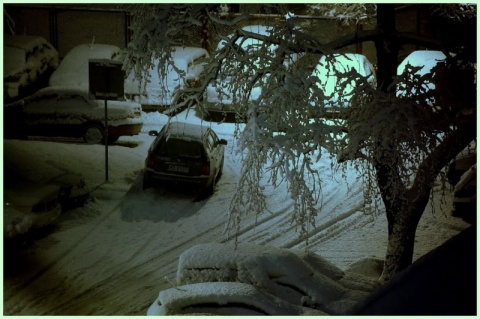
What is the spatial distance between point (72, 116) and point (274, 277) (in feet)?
39.0

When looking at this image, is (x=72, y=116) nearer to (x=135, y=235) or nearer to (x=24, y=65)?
(x=24, y=65)

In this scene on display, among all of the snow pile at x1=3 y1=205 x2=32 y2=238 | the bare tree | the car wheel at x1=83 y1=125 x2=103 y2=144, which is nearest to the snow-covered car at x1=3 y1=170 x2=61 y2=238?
the snow pile at x1=3 y1=205 x2=32 y2=238

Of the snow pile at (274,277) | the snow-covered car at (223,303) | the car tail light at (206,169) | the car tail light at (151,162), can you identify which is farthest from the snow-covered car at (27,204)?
the snow-covered car at (223,303)

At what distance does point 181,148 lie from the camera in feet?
50.5

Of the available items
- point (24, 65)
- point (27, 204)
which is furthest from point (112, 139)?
point (27, 204)

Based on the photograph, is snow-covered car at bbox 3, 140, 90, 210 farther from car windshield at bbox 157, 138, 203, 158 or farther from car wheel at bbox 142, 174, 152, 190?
car windshield at bbox 157, 138, 203, 158

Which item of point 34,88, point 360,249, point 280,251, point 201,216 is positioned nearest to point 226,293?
point 280,251

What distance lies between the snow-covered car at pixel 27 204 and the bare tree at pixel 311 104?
3.80 m

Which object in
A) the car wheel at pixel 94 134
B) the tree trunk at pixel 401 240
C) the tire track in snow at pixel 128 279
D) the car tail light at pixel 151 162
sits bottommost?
the tire track in snow at pixel 128 279

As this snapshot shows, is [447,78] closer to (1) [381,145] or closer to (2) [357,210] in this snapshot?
(1) [381,145]

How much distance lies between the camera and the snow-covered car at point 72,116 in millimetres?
18766

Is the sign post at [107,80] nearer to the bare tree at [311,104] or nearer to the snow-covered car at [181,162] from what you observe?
the snow-covered car at [181,162]

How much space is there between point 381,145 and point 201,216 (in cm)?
629

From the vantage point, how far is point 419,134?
9023 millimetres
